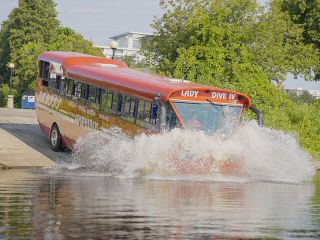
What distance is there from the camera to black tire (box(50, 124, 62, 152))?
29.4 m

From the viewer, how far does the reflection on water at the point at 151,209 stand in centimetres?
1186

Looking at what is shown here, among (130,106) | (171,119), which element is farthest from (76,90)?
(171,119)

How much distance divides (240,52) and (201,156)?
2663 cm

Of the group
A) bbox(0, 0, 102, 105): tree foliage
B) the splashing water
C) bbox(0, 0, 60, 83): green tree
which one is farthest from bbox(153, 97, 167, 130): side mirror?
bbox(0, 0, 60, 83): green tree

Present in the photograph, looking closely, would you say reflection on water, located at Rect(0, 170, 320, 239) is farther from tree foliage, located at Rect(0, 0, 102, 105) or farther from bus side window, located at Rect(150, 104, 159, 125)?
tree foliage, located at Rect(0, 0, 102, 105)

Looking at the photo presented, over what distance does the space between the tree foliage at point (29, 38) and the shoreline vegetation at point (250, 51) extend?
31.3m

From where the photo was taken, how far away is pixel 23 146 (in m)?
29.2

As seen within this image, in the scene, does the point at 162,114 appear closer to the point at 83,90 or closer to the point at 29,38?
the point at 83,90

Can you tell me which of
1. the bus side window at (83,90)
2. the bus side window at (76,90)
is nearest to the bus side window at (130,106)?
the bus side window at (83,90)

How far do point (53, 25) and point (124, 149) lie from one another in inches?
3052

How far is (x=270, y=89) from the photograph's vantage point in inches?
1713

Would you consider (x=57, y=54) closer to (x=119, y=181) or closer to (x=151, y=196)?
(x=119, y=181)

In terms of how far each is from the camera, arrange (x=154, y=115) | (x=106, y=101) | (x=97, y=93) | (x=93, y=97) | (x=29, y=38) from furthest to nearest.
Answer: (x=29, y=38) → (x=93, y=97) → (x=97, y=93) → (x=106, y=101) → (x=154, y=115)

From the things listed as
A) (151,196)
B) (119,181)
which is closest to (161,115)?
(119,181)
